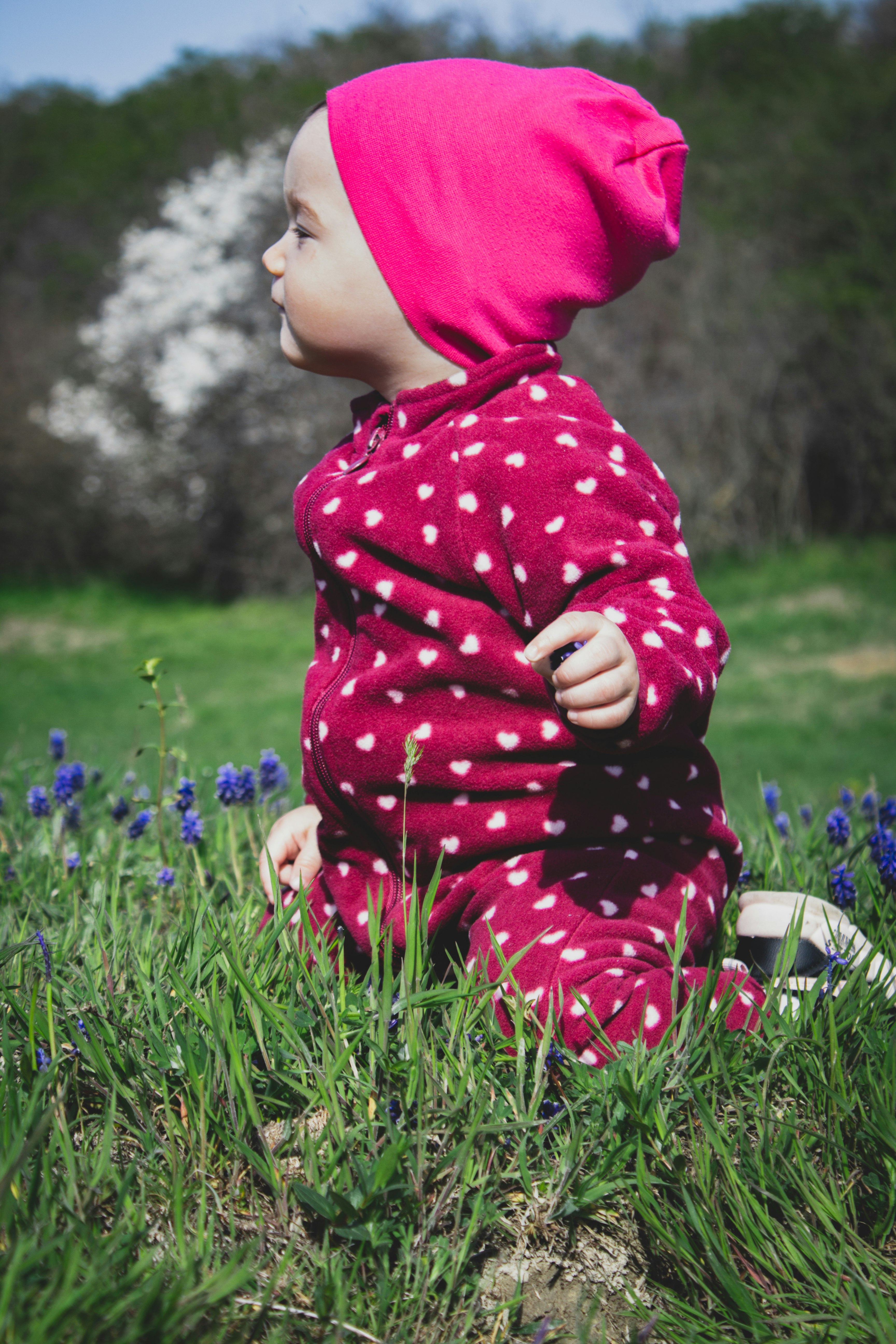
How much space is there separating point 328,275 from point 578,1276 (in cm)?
167

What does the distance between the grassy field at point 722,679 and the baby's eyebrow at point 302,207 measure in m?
1.43

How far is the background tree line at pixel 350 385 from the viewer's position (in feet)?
37.9

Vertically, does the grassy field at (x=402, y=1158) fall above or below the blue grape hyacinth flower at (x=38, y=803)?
below

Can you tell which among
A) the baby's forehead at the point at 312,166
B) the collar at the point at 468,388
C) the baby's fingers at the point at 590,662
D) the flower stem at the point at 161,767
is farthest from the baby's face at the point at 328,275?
the baby's fingers at the point at 590,662

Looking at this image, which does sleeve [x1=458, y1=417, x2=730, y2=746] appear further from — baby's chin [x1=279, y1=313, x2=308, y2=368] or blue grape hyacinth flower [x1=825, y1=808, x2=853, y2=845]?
blue grape hyacinth flower [x1=825, y1=808, x2=853, y2=845]

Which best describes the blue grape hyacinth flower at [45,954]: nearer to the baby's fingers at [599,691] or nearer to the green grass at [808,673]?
the baby's fingers at [599,691]

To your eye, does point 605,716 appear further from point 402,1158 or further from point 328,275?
point 328,275

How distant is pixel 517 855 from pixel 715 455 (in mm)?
10914

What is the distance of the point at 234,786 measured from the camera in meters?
2.34

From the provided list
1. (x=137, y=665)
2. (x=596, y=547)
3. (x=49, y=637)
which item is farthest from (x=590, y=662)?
(x=49, y=637)

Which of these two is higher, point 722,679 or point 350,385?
point 350,385

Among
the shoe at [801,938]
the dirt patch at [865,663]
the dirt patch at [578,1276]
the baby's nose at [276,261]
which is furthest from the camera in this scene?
the dirt patch at [865,663]

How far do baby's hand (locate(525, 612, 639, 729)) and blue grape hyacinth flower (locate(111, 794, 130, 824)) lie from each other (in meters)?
1.61

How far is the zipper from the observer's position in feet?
6.02
